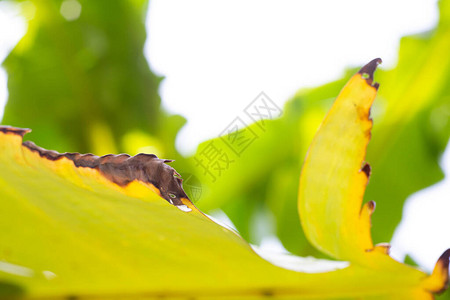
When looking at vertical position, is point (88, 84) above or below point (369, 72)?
above

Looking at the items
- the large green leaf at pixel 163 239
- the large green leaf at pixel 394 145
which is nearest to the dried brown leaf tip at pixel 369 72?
the large green leaf at pixel 163 239

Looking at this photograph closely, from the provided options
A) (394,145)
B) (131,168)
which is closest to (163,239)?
(131,168)

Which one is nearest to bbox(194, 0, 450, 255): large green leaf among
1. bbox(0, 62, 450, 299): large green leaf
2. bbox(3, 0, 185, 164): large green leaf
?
bbox(3, 0, 185, 164): large green leaf

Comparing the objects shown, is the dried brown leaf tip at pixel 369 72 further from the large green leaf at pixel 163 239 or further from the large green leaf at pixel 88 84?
the large green leaf at pixel 88 84

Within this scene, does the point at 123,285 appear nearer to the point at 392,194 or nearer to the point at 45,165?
the point at 45,165

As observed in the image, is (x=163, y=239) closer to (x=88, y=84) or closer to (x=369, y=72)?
(x=369, y=72)

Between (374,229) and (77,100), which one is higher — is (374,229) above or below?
below

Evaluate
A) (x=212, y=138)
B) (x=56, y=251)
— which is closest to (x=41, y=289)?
(x=56, y=251)
